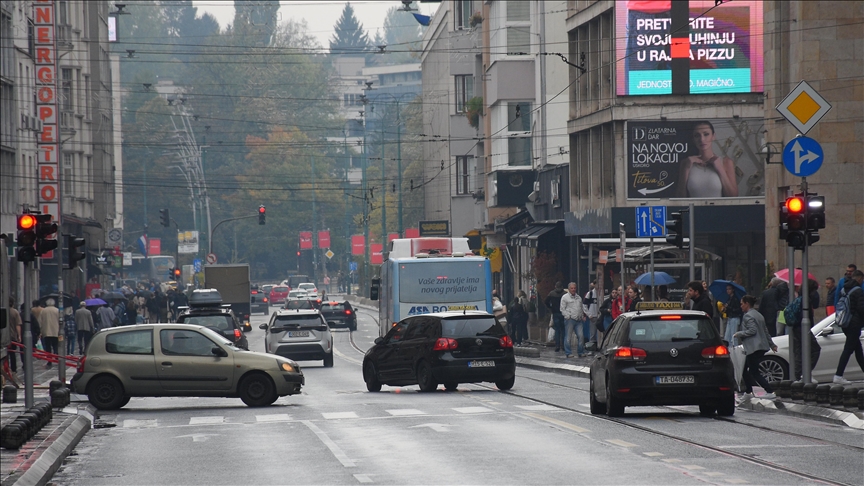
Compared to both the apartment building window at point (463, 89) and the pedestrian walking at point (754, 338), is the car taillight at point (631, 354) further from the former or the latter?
the apartment building window at point (463, 89)

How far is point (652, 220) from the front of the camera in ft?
94.1

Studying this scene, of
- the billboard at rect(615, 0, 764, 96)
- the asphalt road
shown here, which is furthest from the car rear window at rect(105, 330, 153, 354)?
the billboard at rect(615, 0, 764, 96)

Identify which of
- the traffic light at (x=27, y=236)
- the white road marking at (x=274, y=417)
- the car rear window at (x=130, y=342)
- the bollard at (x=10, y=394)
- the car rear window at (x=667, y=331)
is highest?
the traffic light at (x=27, y=236)

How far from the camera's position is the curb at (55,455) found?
485 inches

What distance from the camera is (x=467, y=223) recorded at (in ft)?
251

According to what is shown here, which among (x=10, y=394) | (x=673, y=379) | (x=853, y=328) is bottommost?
(x=10, y=394)

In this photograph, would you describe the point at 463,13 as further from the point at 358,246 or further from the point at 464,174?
the point at 358,246

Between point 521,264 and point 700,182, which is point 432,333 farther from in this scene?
point 521,264

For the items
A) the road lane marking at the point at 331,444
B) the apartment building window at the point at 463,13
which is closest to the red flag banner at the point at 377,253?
the apartment building window at the point at 463,13

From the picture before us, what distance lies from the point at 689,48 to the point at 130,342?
919 inches

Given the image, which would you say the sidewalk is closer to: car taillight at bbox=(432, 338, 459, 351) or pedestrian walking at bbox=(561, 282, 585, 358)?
car taillight at bbox=(432, 338, 459, 351)

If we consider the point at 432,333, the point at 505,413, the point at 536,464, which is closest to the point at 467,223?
the point at 432,333

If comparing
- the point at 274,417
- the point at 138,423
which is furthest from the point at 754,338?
the point at 138,423

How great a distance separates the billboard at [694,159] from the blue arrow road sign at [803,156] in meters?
22.4
